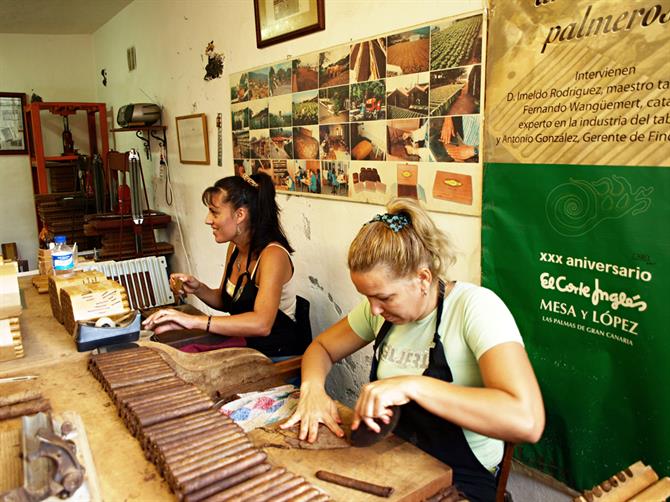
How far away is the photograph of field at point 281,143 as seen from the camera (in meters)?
3.25

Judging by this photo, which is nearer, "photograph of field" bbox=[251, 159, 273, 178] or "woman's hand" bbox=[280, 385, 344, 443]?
"woman's hand" bbox=[280, 385, 344, 443]

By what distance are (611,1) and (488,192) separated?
0.71 meters

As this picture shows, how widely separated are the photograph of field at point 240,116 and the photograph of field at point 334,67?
91 centimetres

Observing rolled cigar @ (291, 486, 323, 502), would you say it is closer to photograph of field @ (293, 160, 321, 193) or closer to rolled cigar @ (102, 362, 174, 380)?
rolled cigar @ (102, 362, 174, 380)

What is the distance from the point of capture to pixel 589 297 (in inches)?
70.0

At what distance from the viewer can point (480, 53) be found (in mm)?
2029

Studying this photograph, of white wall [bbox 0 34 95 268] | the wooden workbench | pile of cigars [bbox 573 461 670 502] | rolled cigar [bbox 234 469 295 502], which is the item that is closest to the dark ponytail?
the wooden workbench

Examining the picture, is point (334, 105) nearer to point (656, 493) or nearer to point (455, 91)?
point (455, 91)

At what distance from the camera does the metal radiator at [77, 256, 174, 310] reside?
13.8 feet

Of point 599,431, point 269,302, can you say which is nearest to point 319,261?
point 269,302

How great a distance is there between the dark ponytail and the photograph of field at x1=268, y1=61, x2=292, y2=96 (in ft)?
2.22

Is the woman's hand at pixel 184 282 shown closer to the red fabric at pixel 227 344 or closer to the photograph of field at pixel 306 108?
the red fabric at pixel 227 344

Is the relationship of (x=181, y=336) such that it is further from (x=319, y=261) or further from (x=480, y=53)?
(x=480, y=53)

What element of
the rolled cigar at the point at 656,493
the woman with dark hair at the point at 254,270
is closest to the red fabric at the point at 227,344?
the woman with dark hair at the point at 254,270
